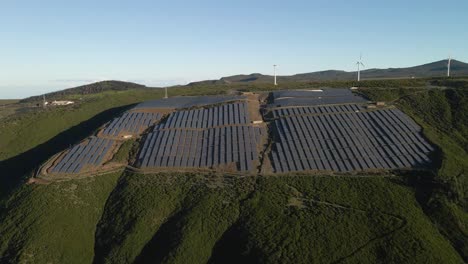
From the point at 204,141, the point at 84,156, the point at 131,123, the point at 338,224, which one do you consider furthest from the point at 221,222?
the point at 131,123

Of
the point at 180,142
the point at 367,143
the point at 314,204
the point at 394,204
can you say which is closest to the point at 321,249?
the point at 314,204

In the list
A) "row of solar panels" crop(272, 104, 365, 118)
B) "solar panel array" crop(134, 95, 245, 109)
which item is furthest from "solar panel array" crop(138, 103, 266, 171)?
"solar panel array" crop(134, 95, 245, 109)

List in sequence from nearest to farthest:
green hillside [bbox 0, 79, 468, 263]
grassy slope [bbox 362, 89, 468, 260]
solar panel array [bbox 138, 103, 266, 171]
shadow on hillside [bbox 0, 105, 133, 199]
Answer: green hillside [bbox 0, 79, 468, 263], grassy slope [bbox 362, 89, 468, 260], solar panel array [bbox 138, 103, 266, 171], shadow on hillside [bbox 0, 105, 133, 199]

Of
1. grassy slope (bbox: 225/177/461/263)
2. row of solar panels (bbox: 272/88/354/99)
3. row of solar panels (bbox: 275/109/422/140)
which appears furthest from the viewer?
row of solar panels (bbox: 272/88/354/99)

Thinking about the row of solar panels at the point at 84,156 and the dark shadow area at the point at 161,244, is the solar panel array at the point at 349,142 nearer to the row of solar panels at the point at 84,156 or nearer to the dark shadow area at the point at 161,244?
the dark shadow area at the point at 161,244

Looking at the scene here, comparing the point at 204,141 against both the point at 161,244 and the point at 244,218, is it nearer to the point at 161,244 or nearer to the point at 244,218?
the point at 244,218

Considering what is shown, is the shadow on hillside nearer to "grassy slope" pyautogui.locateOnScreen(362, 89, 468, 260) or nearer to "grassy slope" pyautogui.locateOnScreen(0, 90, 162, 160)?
"grassy slope" pyautogui.locateOnScreen(0, 90, 162, 160)

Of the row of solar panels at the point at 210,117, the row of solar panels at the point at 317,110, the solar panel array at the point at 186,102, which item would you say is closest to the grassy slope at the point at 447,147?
the row of solar panels at the point at 317,110
